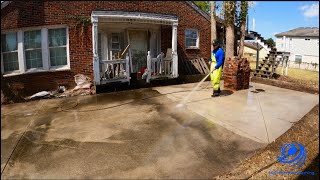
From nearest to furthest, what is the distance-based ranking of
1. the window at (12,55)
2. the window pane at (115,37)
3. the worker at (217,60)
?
the worker at (217,60) < the window at (12,55) < the window pane at (115,37)

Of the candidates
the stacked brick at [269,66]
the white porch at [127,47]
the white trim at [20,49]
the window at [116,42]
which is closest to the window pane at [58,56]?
the white trim at [20,49]

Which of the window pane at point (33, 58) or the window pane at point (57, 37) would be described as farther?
the window pane at point (57, 37)

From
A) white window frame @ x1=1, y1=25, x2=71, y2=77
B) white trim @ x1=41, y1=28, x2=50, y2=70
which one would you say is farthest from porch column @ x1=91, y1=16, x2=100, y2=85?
white trim @ x1=41, y1=28, x2=50, y2=70

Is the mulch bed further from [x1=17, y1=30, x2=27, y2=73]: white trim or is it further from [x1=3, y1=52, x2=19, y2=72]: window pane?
[x1=3, y1=52, x2=19, y2=72]: window pane

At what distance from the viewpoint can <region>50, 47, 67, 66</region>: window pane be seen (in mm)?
9312

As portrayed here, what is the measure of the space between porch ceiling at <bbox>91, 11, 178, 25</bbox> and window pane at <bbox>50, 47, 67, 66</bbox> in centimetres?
180

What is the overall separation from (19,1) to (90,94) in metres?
3.75

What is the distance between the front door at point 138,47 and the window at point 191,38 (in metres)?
2.19

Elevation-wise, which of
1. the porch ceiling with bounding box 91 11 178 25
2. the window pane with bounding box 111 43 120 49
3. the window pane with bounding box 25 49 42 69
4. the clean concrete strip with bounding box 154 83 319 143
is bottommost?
the clean concrete strip with bounding box 154 83 319 143

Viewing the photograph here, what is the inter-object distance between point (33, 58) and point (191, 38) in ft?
24.1

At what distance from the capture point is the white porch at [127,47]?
910 cm

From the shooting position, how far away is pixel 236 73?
360 inches

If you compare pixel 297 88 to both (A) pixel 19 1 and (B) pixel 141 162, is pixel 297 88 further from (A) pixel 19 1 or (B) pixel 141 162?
(A) pixel 19 1

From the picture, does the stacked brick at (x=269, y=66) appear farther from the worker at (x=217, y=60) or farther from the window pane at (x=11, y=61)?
the window pane at (x=11, y=61)
